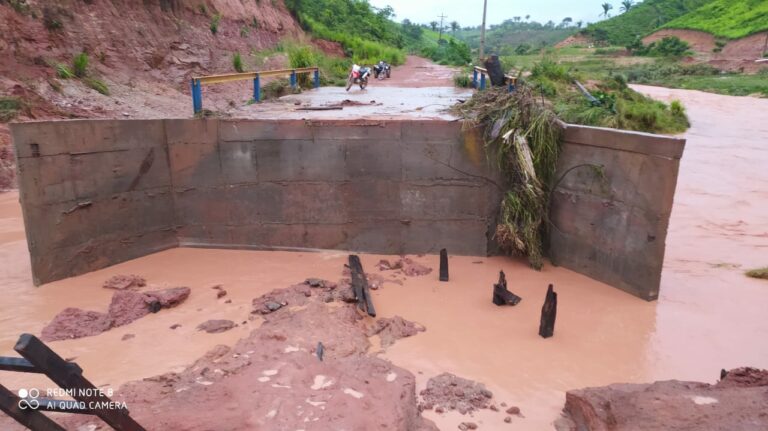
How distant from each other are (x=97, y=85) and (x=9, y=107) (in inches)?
106

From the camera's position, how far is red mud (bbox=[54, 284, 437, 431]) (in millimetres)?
3605

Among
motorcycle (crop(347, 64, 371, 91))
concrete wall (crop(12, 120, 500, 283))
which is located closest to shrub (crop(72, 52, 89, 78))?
motorcycle (crop(347, 64, 371, 91))

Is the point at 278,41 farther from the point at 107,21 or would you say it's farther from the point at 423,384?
the point at 423,384

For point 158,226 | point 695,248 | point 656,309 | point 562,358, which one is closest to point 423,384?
point 562,358

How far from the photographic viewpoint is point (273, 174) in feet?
26.5

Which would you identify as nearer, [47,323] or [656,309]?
[47,323]

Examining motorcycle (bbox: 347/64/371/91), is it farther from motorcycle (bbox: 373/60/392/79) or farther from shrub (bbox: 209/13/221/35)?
shrub (bbox: 209/13/221/35)

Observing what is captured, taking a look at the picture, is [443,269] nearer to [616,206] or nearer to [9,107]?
[616,206]

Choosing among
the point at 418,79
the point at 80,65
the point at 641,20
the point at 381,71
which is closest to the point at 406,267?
the point at 80,65

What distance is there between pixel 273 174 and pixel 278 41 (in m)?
21.2

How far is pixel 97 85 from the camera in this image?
14000 mm

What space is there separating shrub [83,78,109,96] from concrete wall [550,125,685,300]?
12.5 metres

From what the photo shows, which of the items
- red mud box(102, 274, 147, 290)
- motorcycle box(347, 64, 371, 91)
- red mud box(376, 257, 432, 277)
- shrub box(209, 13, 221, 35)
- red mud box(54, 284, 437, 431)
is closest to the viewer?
red mud box(54, 284, 437, 431)

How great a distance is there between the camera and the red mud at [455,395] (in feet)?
14.6
